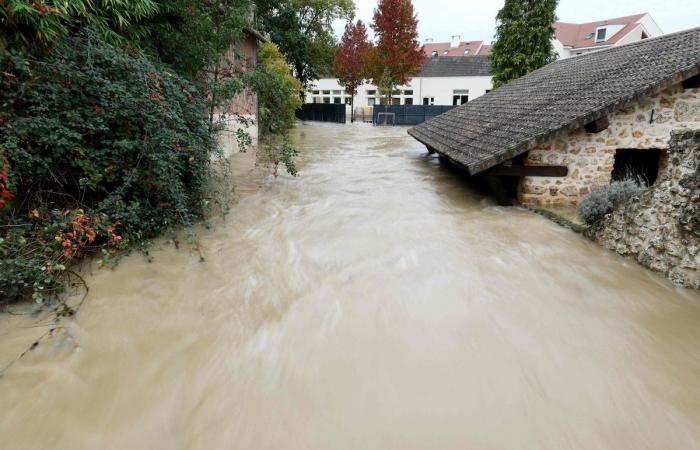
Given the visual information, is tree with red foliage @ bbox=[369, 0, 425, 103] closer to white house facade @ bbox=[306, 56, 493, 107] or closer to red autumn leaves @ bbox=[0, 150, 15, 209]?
white house facade @ bbox=[306, 56, 493, 107]

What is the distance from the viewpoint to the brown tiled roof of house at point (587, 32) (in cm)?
3043

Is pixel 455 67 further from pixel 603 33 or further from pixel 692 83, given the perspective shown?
pixel 692 83

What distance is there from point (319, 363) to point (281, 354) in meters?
0.32

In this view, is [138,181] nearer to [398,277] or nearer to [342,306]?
[342,306]

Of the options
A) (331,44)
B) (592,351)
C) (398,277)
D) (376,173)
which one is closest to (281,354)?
(398,277)

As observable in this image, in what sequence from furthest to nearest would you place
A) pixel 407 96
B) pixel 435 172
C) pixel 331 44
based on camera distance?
pixel 407 96, pixel 331 44, pixel 435 172

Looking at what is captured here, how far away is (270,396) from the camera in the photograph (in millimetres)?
2838

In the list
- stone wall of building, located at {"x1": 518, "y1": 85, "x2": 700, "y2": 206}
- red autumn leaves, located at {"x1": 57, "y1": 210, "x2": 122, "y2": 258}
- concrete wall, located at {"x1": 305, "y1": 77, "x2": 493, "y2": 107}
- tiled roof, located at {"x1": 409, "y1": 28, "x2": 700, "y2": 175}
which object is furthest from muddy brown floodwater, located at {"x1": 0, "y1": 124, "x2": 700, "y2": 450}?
concrete wall, located at {"x1": 305, "y1": 77, "x2": 493, "y2": 107}

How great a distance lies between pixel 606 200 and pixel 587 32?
36450 millimetres

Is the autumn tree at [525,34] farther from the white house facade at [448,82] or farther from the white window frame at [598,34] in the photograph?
the white window frame at [598,34]

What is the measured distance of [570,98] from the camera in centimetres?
714

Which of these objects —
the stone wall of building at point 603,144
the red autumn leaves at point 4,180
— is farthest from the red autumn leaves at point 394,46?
the red autumn leaves at point 4,180

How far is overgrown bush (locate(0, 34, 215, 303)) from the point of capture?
144 inches

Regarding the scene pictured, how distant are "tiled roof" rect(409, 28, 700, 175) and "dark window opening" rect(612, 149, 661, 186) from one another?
1611 mm
